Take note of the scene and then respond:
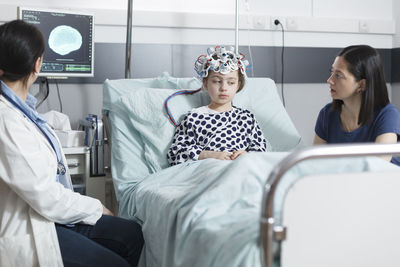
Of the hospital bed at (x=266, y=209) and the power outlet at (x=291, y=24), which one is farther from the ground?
the power outlet at (x=291, y=24)

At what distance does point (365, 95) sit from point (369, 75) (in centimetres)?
9

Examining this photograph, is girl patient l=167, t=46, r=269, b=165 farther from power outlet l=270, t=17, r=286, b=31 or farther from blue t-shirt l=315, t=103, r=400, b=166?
power outlet l=270, t=17, r=286, b=31

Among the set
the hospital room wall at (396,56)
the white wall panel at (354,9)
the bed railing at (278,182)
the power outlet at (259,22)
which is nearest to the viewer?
the bed railing at (278,182)

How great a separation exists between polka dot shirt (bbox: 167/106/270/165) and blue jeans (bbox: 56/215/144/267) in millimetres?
560

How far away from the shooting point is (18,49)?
1.61 m

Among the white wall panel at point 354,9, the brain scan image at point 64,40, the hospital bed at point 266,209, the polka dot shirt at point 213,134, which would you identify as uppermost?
the white wall panel at point 354,9

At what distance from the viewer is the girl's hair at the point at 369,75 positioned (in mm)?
2324

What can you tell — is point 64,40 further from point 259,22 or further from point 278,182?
point 278,182

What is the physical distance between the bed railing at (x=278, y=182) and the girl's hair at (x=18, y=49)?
37.5 inches

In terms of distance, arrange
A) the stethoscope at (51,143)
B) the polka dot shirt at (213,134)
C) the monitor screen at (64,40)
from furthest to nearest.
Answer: the monitor screen at (64,40) → the polka dot shirt at (213,134) → the stethoscope at (51,143)

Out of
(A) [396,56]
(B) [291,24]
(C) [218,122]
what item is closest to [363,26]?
(A) [396,56]

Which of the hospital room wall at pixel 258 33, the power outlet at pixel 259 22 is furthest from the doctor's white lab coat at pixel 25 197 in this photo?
the power outlet at pixel 259 22

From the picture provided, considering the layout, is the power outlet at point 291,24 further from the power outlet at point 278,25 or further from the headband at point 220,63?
the headband at point 220,63

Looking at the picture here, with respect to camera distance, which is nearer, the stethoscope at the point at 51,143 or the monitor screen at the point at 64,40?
the stethoscope at the point at 51,143
